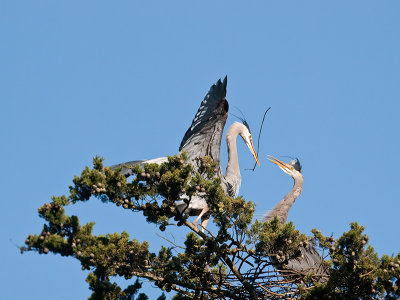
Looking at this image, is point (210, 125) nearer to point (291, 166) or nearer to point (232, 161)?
point (232, 161)

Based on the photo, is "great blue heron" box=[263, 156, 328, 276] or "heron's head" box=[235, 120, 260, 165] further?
"heron's head" box=[235, 120, 260, 165]

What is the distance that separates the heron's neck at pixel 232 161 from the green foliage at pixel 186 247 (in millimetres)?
2929

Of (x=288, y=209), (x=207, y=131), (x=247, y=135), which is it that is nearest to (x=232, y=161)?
(x=247, y=135)

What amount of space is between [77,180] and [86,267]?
0.75 meters

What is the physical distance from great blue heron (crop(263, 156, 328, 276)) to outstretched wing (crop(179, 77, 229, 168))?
146 cm

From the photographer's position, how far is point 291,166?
12.8m

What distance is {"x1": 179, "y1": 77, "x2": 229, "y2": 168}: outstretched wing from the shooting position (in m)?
8.77

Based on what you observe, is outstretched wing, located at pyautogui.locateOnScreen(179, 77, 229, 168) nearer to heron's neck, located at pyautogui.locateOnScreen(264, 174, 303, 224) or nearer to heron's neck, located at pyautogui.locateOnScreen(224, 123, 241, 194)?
heron's neck, located at pyautogui.locateOnScreen(224, 123, 241, 194)

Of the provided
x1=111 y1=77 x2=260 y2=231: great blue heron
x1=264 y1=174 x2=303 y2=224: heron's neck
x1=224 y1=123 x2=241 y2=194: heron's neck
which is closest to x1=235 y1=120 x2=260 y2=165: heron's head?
x1=224 y1=123 x2=241 y2=194: heron's neck

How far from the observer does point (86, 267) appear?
6.28 m

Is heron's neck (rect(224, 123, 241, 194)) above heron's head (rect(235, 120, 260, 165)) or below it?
below

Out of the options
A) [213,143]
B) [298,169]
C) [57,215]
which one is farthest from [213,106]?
[298,169]

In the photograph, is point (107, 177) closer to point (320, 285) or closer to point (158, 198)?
point (158, 198)

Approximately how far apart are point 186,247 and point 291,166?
625 centimetres
